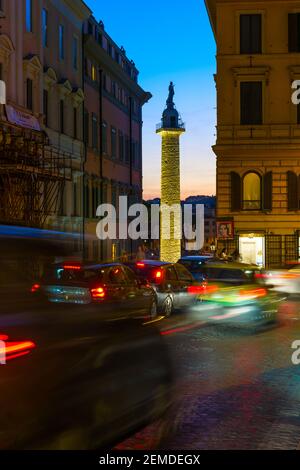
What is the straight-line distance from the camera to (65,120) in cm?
3669

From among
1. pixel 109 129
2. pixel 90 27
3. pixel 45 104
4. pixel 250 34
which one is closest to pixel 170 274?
pixel 45 104

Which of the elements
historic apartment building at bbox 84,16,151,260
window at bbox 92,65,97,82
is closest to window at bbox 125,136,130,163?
historic apartment building at bbox 84,16,151,260

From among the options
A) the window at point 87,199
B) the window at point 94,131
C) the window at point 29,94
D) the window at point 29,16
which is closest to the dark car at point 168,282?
the window at point 29,94

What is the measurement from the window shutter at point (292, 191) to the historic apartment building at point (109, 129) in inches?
404

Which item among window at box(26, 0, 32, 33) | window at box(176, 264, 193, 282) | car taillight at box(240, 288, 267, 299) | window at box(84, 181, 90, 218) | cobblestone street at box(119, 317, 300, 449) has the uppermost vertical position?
window at box(26, 0, 32, 33)

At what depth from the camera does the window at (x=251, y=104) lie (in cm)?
3956

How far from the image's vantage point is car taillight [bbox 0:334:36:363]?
6328mm

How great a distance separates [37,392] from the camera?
690cm

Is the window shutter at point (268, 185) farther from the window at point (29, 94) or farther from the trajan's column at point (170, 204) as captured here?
the trajan's column at point (170, 204)

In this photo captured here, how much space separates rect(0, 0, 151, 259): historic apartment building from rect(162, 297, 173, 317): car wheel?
3322mm

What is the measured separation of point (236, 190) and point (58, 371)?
33.0 meters

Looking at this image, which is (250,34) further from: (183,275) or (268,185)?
(183,275)

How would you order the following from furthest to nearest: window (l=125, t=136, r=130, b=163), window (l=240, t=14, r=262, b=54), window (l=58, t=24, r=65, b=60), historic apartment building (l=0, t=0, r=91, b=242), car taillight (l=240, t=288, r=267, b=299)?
window (l=125, t=136, r=130, b=163), window (l=240, t=14, r=262, b=54), window (l=58, t=24, r=65, b=60), historic apartment building (l=0, t=0, r=91, b=242), car taillight (l=240, t=288, r=267, b=299)

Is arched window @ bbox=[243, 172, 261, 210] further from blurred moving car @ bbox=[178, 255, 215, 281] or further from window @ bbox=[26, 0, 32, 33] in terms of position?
blurred moving car @ bbox=[178, 255, 215, 281]
